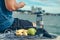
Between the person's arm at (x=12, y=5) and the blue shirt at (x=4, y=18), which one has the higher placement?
the person's arm at (x=12, y=5)

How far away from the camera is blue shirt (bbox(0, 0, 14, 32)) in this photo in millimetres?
1784

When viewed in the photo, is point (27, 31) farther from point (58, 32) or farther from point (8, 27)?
point (58, 32)

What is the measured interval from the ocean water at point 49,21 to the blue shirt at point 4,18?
6 cm

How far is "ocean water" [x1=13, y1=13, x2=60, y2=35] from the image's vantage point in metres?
1.80

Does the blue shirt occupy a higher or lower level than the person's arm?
lower

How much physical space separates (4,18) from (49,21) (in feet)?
1.56

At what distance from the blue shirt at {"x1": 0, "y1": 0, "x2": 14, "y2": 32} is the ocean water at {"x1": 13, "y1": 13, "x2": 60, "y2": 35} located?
0.06 metres

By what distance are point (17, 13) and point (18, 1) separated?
13 centimetres

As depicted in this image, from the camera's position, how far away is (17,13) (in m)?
1.79

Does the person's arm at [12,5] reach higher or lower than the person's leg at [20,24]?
higher

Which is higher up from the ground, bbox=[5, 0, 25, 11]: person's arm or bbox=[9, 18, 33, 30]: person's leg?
bbox=[5, 0, 25, 11]: person's arm

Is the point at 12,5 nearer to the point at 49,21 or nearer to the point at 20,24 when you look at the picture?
the point at 20,24

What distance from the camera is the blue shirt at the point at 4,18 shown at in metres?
1.78

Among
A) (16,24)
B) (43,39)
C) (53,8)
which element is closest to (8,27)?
(16,24)
